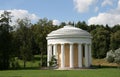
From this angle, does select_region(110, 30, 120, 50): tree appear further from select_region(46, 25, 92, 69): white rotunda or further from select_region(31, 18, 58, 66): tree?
select_region(46, 25, 92, 69): white rotunda

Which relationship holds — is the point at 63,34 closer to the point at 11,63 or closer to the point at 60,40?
the point at 60,40

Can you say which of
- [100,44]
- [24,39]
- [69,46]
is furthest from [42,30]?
[100,44]

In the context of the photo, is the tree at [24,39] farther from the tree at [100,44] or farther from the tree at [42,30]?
the tree at [100,44]

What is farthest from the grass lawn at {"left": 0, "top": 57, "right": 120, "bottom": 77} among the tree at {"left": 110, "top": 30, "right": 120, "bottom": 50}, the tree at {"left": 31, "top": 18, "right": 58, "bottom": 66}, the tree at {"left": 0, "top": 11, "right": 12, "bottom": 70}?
the tree at {"left": 110, "top": 30, "right": 120, "bottom": 50}

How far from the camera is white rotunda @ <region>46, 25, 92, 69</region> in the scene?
3829 inches

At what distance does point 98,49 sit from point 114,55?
169 ft

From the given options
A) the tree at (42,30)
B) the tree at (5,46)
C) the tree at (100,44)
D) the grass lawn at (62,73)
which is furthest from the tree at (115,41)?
the grass lawn at (62,73)

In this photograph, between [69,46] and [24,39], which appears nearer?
[69,46]

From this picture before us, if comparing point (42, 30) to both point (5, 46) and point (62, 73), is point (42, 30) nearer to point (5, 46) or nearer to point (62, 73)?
point (5, 46)

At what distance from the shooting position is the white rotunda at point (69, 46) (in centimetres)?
9725

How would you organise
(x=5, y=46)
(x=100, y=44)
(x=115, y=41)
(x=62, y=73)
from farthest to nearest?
(x=100, y=44) < (x=115, y=41) < (x=5, y=46) < (x=62, y=73)

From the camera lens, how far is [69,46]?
327ft

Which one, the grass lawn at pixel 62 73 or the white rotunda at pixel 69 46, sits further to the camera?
the white rotunda at pixel 69 46

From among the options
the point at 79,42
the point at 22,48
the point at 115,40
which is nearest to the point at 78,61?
the point at 79,42
